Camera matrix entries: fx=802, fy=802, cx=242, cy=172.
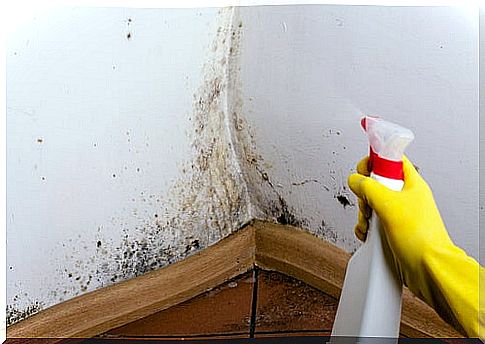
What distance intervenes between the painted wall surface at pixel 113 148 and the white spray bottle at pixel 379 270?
0.37m

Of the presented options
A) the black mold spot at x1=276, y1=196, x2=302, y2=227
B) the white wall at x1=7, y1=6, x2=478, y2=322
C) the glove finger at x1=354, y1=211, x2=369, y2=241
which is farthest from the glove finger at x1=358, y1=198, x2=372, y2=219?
the black mold spot at x1=276, y1=196, x2=302, y2=227

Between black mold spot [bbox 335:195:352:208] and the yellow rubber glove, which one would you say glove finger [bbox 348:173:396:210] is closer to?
the yellow rubber glove

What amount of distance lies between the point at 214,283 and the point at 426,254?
0.53m

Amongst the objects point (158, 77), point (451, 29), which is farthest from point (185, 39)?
point (451, 29)

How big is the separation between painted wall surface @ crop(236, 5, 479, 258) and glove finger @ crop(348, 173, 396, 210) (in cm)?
26

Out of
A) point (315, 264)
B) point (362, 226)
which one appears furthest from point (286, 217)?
point (362, 226)

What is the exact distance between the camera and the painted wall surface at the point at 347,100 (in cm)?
97

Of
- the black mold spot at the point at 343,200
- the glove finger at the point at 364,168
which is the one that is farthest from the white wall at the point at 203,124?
the glove finger at the point at 364,168

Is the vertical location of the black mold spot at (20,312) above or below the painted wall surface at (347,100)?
below

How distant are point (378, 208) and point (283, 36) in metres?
0.41

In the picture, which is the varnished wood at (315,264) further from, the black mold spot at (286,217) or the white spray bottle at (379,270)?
the white spray bottle at (379,270)

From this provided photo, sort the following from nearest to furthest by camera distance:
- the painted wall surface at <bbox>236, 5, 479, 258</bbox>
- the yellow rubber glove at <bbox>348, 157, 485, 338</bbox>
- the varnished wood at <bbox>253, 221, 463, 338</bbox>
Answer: the yellow rubber glove at <bbox>348, 157, 485, 338</bbox> → the painted wall surface at <bbox>236, 5, 479, 258</bbox> → the varnished wood at <bbox>253, 221, 463, 338</bbox>

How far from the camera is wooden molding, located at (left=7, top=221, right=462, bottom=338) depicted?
105 cm

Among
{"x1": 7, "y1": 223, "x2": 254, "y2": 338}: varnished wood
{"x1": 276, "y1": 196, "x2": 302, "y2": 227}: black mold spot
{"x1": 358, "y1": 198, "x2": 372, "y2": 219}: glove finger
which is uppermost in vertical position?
{"x1": 358, "y1": 198, "x2": 372, "y2": 219}: glove finger
